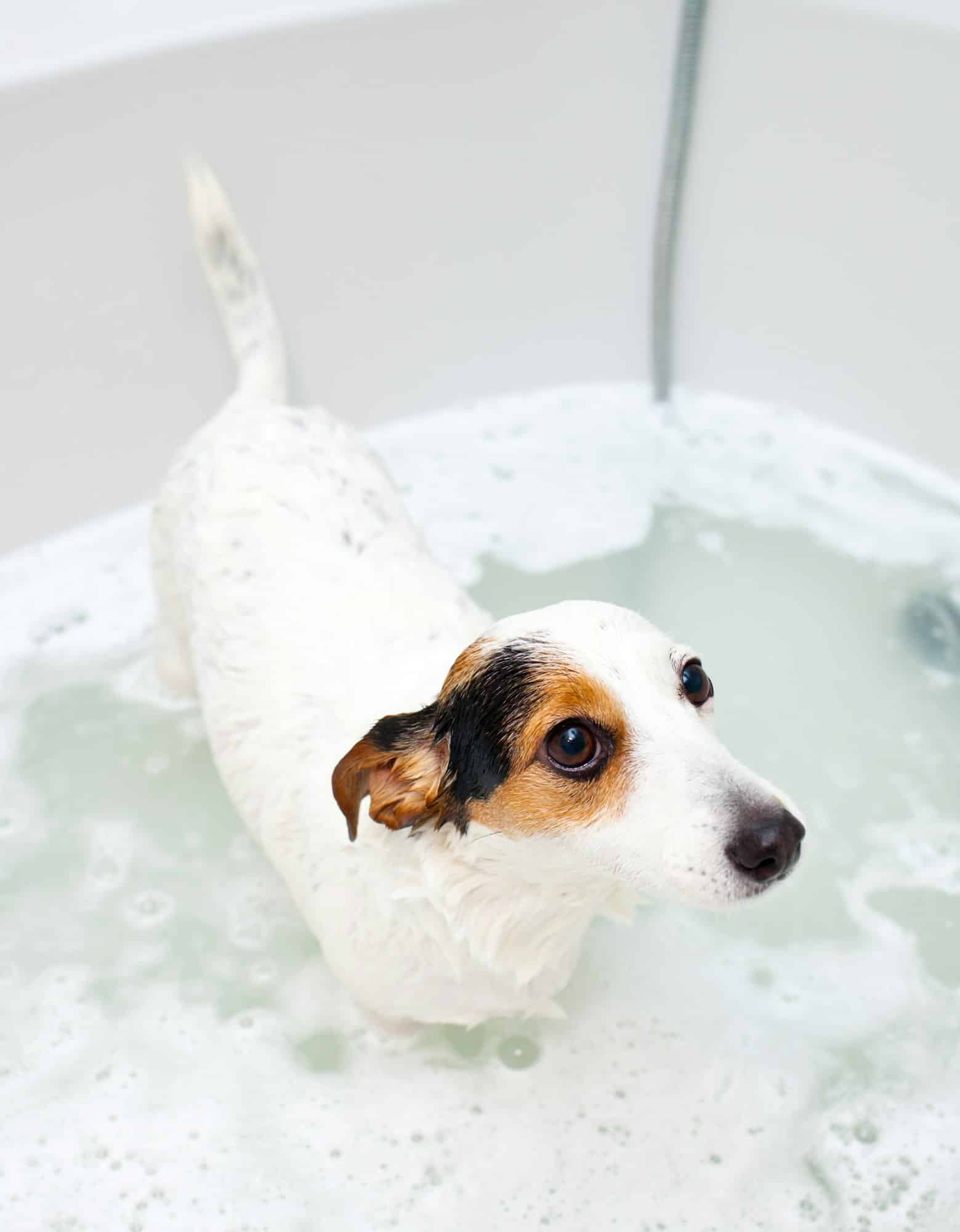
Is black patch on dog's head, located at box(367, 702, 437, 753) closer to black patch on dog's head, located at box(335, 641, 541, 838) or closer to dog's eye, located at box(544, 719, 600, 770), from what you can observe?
black patch on dog's head, located at box(335, 641, 541, 838)

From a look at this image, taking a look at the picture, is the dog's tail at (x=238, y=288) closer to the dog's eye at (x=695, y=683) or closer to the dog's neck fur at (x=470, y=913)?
the dog's neck fur at (x=470, y=913)

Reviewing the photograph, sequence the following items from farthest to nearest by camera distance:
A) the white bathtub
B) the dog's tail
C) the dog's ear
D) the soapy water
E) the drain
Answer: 1. the drain
2. the white bathtub
3. the dog's tail
4. the soapy water
5. the dog's ear

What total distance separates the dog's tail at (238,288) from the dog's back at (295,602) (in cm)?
22

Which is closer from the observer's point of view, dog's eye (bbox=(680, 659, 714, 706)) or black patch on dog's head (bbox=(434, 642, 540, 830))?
black patch on dog's head (bbox=(434, 642, 540, 830))

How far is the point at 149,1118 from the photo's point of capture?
76.3 inches

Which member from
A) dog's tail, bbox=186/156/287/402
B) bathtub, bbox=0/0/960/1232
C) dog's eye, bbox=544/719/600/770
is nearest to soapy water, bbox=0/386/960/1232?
bathtub, bbox=0/0/960/1232

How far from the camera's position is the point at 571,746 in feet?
4.12

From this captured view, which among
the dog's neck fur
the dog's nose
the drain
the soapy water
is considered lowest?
the soapy water

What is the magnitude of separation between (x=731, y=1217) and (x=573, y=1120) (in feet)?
0.87

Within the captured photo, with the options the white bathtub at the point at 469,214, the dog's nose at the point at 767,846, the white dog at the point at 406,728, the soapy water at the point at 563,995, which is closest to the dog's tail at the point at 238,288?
the white dog at the point at 406,728

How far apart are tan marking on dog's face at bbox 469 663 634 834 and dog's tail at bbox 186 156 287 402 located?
118 centimetres

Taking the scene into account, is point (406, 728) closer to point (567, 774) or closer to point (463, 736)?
point (463, 736)

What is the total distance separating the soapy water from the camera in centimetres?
186

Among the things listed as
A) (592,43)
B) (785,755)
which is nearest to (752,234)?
(592,43)
